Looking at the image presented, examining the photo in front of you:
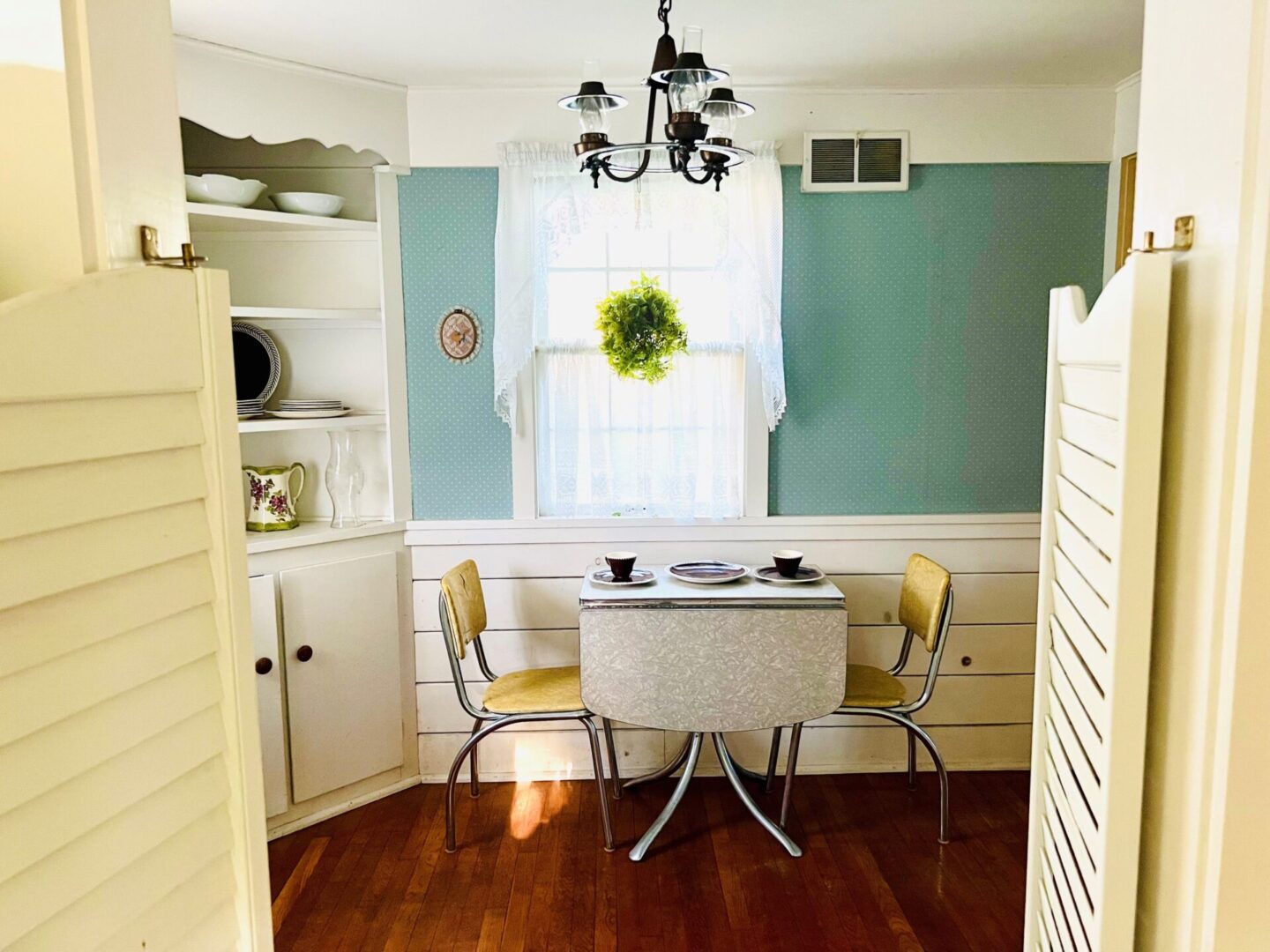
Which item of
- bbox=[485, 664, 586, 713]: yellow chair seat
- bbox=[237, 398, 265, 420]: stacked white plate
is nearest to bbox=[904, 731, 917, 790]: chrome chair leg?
bbox=[485, 664, 586, 713]: yellow chair seat

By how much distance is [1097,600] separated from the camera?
92 cm

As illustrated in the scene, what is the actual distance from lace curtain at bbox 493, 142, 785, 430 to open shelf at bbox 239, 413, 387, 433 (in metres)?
0.44

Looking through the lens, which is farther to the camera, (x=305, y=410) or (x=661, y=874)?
(x=305, y=410)

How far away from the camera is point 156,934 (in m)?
0.78

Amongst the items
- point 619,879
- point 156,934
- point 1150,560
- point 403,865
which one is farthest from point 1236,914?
point 403,865

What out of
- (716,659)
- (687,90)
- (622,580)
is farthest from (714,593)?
(687,90)

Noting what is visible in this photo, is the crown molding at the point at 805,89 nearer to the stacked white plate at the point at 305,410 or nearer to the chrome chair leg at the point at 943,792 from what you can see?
the stacked white plate at the point at 305,410

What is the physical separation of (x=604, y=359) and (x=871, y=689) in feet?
4.51

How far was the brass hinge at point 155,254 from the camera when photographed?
86cm

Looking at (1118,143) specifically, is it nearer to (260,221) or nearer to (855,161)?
(855,161)

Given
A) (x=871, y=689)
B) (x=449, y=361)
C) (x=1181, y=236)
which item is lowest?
(x=871, y=689)

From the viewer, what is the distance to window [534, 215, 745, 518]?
3.13m

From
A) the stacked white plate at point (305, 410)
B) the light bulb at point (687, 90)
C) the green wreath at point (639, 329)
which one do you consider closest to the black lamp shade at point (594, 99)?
the light bulb at point (687, 90)

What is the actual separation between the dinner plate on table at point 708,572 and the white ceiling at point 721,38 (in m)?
1.57
